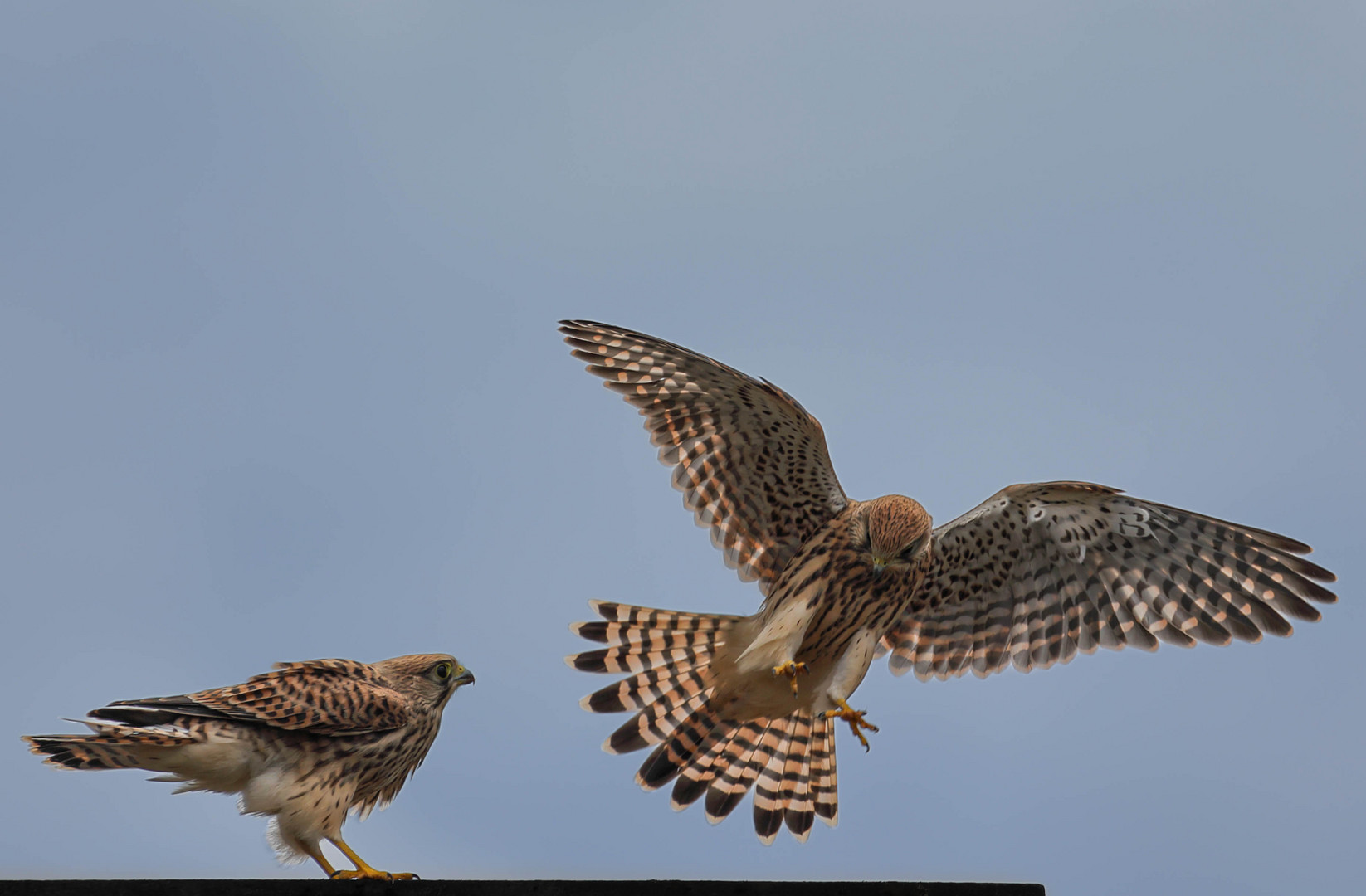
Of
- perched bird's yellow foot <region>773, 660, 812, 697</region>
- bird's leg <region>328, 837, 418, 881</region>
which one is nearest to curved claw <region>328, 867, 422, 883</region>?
bird's leg <region>328, 837, 418, 881</region>

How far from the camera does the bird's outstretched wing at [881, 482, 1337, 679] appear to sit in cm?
558

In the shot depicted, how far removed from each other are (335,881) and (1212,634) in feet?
13.2

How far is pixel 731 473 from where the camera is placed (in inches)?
220

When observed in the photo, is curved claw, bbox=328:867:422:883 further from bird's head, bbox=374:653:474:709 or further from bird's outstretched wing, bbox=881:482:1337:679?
bird's outstretched wing, bbox=881:482:1337:679

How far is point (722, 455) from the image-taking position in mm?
5582

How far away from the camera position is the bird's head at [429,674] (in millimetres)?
5195

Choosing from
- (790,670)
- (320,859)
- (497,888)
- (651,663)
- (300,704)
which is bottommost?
(497,888)

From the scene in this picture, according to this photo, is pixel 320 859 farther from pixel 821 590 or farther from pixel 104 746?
pixel 821 590

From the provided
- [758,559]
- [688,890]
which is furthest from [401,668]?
[688,890]

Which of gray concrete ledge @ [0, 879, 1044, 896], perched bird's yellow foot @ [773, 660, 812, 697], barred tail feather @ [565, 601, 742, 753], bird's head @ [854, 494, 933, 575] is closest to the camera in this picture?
gray concrete ledge @ [0, 879, 1044, 896]

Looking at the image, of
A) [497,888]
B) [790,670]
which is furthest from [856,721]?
[497,888]

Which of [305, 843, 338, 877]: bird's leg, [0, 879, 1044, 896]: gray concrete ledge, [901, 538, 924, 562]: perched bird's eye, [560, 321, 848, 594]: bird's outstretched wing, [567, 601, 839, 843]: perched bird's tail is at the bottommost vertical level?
[0, 879, 1044, 896]: gray concrete ledge

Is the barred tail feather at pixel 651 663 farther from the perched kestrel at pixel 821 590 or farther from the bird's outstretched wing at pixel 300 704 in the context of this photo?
the bird's outstretched wing at pixel 300 704

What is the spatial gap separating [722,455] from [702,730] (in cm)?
123
